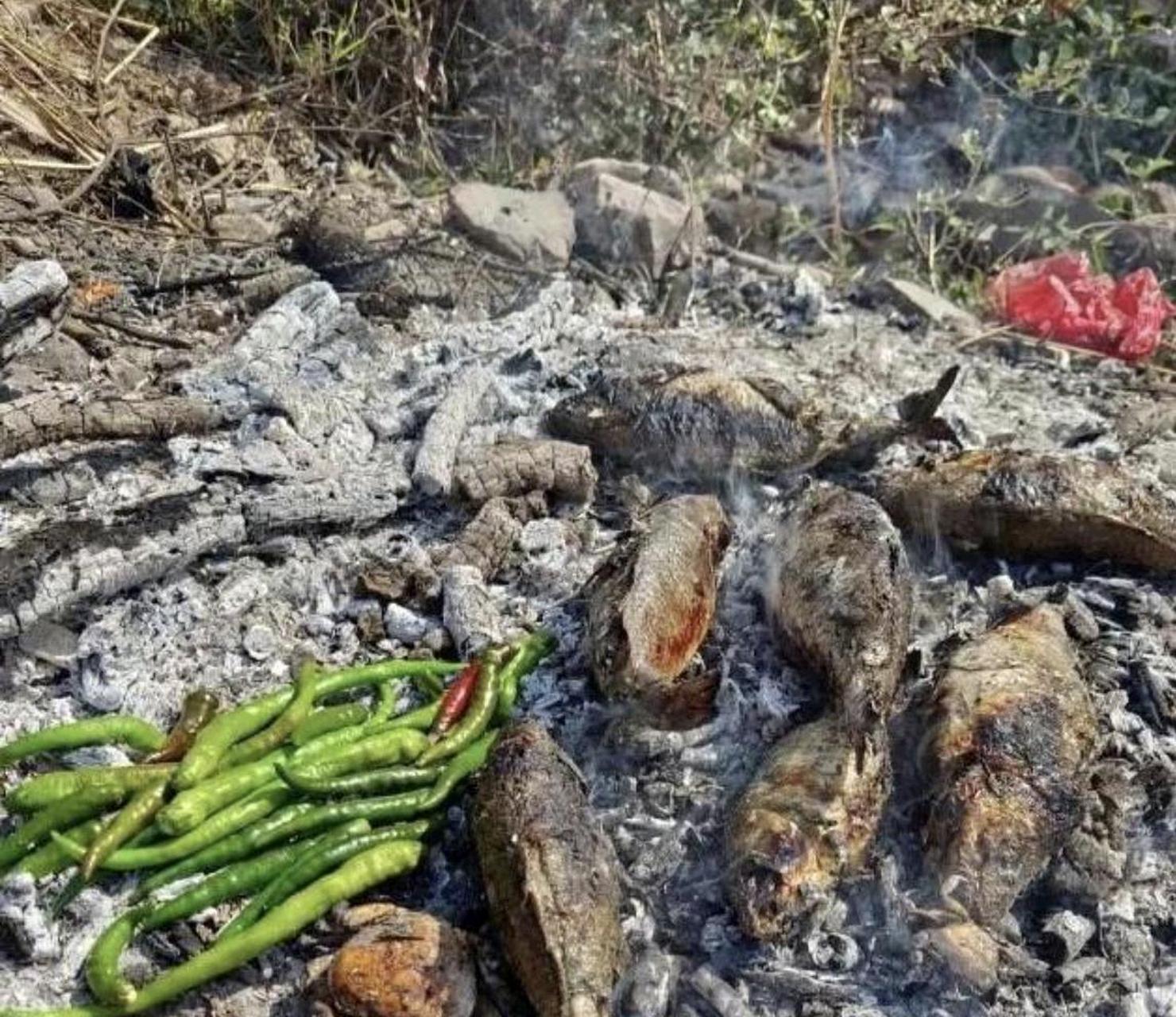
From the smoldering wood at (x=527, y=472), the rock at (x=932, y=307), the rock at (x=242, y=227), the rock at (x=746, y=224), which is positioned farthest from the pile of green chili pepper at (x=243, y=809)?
the rock at (x=746, y=224)

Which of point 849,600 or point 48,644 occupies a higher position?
point 849,600

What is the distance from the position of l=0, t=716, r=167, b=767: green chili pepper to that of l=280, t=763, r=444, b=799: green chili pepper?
0.52m

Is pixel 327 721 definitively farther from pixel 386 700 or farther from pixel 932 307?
pixel 932 307

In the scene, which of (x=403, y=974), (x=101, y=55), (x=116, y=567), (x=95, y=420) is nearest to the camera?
(x=403, y=974)

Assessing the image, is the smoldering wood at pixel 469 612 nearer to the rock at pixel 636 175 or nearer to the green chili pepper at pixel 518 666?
the green chili pepper at pixel 518 666

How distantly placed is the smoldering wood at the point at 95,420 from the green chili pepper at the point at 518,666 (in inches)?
65.4

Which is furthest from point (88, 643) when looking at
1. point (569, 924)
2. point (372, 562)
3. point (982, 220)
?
point (982, 220)

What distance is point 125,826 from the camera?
357cm

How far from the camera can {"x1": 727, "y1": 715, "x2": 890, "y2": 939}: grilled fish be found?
3.40m

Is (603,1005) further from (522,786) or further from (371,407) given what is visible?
(371,407)

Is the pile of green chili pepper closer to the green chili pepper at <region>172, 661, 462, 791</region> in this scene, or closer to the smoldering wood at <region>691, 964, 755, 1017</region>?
the green chili pepper at <region>172, 661, 462, 791</region>

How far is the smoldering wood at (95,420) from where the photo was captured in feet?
15.5

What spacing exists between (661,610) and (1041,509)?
5.03ft

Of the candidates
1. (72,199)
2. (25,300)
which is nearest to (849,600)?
(25,300)
